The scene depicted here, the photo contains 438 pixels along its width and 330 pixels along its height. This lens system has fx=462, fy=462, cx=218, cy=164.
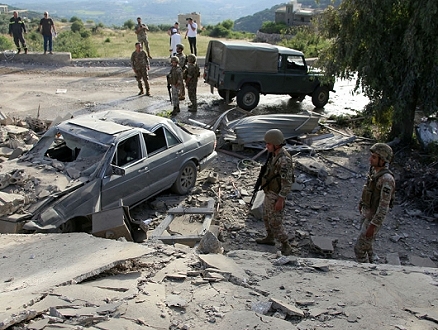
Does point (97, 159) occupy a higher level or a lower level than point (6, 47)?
lower

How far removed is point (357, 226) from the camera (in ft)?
24.9

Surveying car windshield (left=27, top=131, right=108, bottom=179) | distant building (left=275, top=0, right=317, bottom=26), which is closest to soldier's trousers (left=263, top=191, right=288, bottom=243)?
car windshield (left=27, top=131, right=108, bottom=179)

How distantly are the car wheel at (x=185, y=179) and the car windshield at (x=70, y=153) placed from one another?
165 centimetres

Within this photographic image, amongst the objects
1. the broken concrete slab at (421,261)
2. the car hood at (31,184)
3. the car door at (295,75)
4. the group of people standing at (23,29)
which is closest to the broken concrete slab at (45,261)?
the car hood at (31,184)

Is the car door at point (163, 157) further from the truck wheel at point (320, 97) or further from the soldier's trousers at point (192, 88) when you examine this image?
the truck wheel at point (320, 97)

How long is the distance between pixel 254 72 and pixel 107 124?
719 centimetres

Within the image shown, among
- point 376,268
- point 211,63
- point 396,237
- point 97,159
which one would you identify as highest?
point 211,63

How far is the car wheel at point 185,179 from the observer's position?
789cm

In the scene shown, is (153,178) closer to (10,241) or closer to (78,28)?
(10,241)

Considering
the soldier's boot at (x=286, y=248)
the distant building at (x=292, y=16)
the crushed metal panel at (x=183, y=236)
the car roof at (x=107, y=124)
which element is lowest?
the soldier's boot at (x=286, y=248)

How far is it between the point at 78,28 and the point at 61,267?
3399 centimetres

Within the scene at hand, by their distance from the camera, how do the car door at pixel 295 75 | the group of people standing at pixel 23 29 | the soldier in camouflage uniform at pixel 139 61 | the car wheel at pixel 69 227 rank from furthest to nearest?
the group of people standing at pixel 23 29, the car door at pixel 295 75, the soldier in camouflage uniform at pixel 139 61, the car wheel at pixel 69 227

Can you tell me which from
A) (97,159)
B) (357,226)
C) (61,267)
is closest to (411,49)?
(357,226)

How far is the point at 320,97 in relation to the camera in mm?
14625
